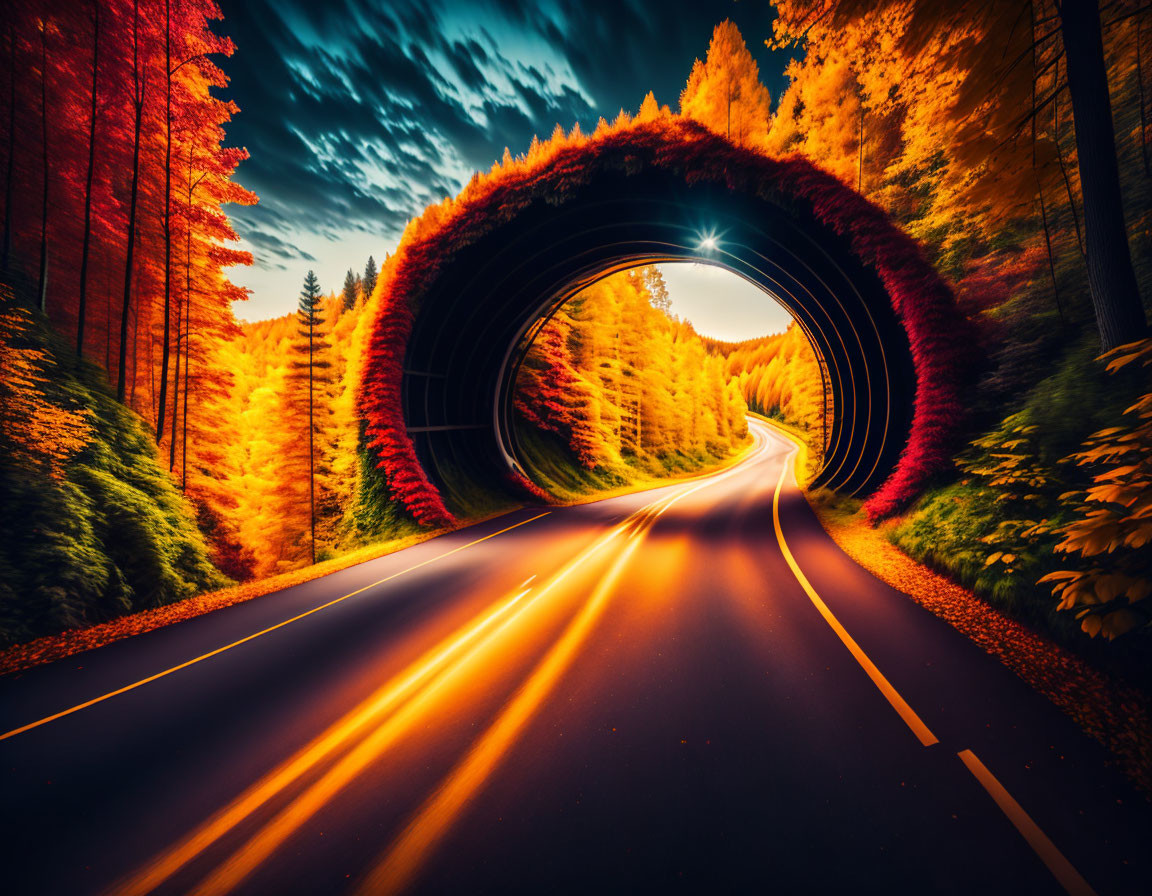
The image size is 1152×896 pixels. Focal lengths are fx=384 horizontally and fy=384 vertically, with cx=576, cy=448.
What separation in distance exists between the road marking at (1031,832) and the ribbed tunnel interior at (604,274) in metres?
12.2

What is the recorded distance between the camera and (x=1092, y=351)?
6.75 meters

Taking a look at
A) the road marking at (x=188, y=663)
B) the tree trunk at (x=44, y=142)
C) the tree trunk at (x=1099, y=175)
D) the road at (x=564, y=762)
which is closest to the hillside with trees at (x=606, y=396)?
the road marking at (x=188, y=663)

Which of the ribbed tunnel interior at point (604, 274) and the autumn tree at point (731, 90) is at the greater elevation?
the autumn tree at point (731, 90)

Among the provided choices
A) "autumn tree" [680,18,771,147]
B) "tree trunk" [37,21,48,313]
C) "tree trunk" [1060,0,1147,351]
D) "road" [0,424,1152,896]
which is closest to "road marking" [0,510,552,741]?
"road" [0,424,1152,896]

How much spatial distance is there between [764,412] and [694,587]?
104915mm

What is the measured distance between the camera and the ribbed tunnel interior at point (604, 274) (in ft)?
40.7

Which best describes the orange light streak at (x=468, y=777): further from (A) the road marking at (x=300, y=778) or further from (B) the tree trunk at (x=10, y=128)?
(B) the tree trunk at (x=10, y=128)

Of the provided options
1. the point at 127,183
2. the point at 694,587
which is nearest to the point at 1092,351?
the point at 694,587

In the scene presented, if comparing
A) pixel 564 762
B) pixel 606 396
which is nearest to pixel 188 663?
pixel 564 762

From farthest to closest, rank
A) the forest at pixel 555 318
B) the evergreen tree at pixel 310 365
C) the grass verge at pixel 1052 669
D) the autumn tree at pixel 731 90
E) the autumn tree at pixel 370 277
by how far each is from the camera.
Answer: the autumn tree at pixel 370 277, the autumn tree at pixel 731 90, the evergreen tree at pixel 310 365, the forest at pixel 555 318, the grass verge at pixel 1052 669

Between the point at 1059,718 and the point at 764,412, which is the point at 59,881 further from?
the point at 764,412

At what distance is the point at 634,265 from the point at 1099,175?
15.0 metres

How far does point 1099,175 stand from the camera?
5.42 m

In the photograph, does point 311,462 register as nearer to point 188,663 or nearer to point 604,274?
point 188,663
